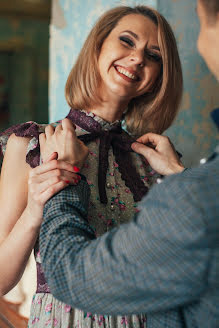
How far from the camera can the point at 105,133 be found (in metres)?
1.30

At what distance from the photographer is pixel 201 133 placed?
1.89 metres

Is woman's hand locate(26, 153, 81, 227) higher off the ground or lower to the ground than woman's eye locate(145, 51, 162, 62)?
lower

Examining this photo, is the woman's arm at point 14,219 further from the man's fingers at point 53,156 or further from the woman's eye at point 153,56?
the woman's eye at point 153,56

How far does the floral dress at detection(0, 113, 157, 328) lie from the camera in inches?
44.3

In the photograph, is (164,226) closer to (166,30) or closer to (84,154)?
(84,154)

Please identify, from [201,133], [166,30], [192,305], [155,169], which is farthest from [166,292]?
[201,133]

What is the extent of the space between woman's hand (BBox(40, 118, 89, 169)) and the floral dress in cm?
17

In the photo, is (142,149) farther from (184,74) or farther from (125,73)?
(184,74)

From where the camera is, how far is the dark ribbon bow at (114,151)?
4.06ft

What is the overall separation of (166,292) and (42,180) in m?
0.40

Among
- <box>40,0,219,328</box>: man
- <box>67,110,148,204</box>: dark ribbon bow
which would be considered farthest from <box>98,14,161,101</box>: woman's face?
<box>40,0,219,328</box>: man

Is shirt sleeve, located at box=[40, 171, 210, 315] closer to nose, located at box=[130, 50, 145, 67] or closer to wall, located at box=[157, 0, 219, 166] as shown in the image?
nose, located at box=[130, 50, 145, 67]

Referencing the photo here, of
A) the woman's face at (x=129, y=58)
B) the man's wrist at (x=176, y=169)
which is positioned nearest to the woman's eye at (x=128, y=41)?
Result: the woman's face at (x=129, y=58)

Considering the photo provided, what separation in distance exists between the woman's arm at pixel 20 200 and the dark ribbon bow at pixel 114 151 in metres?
0.21
